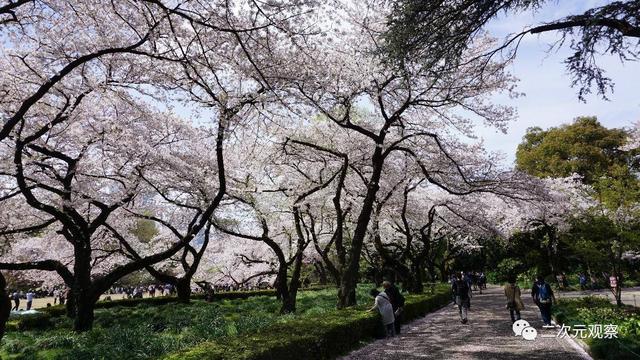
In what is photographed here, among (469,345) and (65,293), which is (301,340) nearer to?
(469,345)

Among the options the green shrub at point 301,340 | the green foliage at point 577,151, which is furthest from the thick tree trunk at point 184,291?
the green foliage at point 577,151

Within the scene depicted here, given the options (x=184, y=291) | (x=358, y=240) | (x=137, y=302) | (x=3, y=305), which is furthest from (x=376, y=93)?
(x=137, y=302)

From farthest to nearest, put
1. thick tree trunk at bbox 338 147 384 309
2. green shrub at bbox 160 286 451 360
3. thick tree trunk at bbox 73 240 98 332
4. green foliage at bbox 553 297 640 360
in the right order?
1. thick tree trunk at bbox 338 147 384 309
2. thick tree trunk at bbox 73 240 98 332
3. green foliage at bbox 553 297 640 360
4. green shrub at bbox 160 286 451 360

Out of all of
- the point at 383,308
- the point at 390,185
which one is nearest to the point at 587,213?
the point at 390,185

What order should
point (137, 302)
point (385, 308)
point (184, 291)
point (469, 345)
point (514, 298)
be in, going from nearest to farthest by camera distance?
point (469, 345) → point (385, 308) → point (514, 298) → point (184, 291) → point (137, 302)

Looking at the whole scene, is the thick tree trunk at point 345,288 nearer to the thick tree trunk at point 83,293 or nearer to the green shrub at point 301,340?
the green shrub at point 301,340

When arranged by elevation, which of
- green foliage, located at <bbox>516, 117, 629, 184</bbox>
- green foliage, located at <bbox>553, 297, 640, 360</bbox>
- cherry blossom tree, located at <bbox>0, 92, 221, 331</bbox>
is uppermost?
green foliage, located at <bbox>516, 117, 629, 184</bbox>

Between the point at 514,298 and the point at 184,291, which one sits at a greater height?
the point at 184,291

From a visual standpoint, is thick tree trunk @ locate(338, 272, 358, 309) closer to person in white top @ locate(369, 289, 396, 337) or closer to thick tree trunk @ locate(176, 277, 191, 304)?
person in white top @ locate(369, 289, 396, 337)

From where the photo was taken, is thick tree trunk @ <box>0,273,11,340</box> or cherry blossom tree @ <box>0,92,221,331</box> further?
cherry blossom tree @ <box>0,92,221,331</box>

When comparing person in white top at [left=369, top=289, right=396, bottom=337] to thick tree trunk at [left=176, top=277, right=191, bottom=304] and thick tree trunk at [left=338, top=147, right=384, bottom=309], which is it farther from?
thick tree trunk at [left=176, top=277, right=191, bottom=304]

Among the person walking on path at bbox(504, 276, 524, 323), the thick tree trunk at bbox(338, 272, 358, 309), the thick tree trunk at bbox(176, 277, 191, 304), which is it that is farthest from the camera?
the thick tree trunk at bbox(176, 277, 191, 304)

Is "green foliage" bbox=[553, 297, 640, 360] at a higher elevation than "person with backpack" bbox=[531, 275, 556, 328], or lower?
lower

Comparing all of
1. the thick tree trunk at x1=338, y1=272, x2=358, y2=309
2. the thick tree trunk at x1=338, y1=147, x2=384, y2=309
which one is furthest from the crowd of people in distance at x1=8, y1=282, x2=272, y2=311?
the thick tree trunk at x1=338, y1=147, x2=384, y2=309
